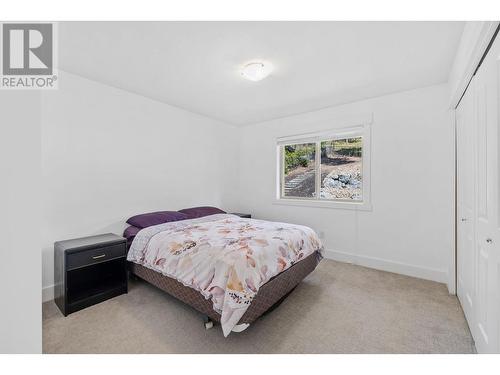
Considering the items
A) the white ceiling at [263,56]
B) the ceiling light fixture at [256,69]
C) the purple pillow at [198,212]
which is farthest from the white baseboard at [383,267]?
the ceiling light fixture at [256,69]

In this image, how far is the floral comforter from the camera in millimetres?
1648

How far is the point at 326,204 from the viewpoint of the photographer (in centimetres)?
360

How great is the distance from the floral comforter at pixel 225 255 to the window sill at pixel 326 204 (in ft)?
3.46

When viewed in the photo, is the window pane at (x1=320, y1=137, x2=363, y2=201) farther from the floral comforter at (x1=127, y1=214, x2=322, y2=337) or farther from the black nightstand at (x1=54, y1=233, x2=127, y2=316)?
the black nightstand at (x1=54, y1=233, x2=127, y2=316)

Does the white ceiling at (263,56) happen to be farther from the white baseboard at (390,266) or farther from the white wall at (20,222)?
the white baseboard at (390,266)

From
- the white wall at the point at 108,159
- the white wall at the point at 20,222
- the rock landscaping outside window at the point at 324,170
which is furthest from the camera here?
the rock landscaping outside window at the point at 324,170

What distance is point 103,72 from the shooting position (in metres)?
2.44

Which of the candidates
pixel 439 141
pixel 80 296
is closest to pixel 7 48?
pixel 80 296

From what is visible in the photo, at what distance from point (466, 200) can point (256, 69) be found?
224 centimetres

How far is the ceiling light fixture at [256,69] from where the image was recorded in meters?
2.22

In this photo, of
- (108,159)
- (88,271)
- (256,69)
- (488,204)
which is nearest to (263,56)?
(256,69)

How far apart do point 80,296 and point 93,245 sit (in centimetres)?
50

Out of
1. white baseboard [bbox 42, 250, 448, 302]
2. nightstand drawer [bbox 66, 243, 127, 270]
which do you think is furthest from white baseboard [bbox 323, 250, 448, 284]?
nightstand drawer [bbox 66, 243, 127, 270]
